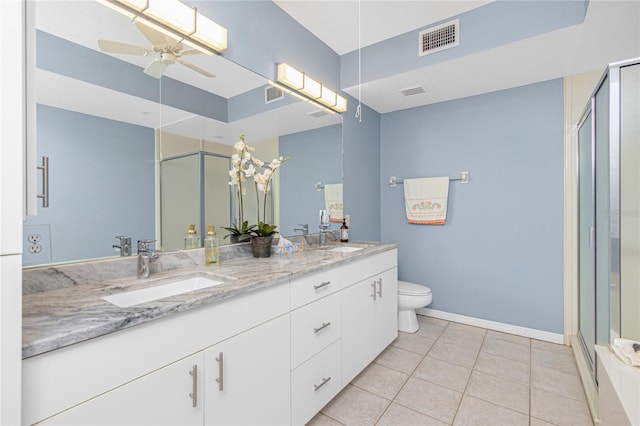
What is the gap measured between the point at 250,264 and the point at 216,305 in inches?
22.6

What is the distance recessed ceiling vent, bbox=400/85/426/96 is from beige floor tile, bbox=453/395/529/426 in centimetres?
242

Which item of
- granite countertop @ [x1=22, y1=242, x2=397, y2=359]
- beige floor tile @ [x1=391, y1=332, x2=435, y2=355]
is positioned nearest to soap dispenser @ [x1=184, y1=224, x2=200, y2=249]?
granite countertop @ [x1=22, y1=242, x2=397, y2=359]

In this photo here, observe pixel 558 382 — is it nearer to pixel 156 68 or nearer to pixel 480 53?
pixel 480 53

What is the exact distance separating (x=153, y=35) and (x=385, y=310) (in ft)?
7.31

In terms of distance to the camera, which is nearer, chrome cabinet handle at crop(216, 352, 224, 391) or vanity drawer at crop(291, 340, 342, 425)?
chrome cabinet handle at crop(216, 352, 224, 391)

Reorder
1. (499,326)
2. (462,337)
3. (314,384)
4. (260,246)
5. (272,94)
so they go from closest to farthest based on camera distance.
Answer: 1. (314,384)
2. (260,246)
3. (272,94)
4. (462,337)
5. (499,326)

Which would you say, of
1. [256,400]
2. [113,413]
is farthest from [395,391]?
[113,413]

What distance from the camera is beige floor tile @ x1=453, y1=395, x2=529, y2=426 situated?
1.57 meters

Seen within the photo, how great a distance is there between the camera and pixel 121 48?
1.31m

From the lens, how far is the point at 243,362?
3.76ft

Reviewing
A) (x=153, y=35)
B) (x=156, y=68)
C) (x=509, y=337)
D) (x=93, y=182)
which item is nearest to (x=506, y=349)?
(x=509, y=337)

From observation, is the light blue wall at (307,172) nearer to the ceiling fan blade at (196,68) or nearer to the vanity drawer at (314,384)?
the ceiling fan blade at (196,68)

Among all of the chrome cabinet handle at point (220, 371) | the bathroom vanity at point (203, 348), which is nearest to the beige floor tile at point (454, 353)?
the bathroom vanity at point (203, 348)

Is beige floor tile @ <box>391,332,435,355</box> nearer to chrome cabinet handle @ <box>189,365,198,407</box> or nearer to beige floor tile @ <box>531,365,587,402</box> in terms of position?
beige floor tile @ <box>531,365,587,402</box>
